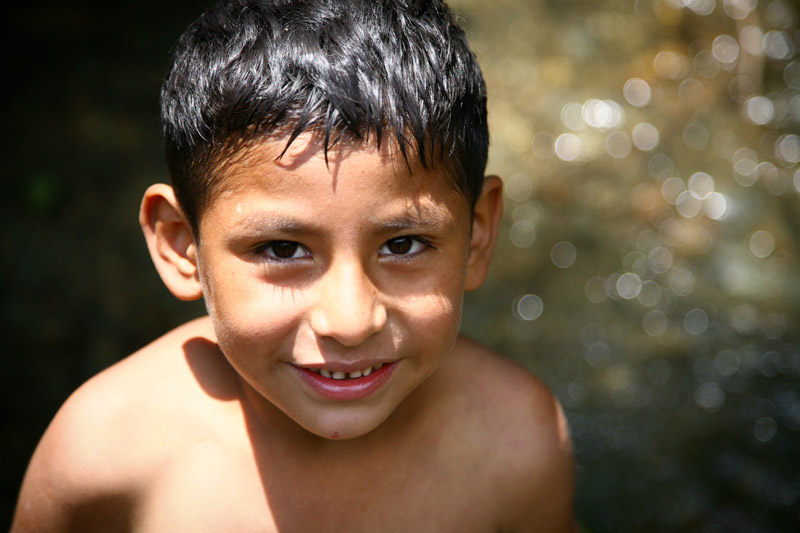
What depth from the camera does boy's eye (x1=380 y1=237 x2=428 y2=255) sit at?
144 centimetres

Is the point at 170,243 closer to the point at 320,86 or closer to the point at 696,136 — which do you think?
the point at 320,86

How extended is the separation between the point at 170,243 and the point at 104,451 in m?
0.45

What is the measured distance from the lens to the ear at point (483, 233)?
1.74 metres

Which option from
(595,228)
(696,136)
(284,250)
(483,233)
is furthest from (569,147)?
(284,250)

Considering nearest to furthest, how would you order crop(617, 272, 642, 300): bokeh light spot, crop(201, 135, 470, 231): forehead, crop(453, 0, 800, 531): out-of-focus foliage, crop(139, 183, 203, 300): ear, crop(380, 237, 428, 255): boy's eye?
crop(201, 135, 470, 231): forehead < crop(380, 237, 428, 255): boy's eye < crop(139, 183, 203, 300): ear < crop(453, 0, 800, 531): out-of-focus foliage < crop(617, 272, 642, 300): bokeh light spot

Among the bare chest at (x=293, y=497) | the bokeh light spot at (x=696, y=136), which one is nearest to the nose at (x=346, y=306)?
the bare chest at (x=293, y=497)

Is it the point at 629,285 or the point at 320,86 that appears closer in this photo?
the point at 320,86

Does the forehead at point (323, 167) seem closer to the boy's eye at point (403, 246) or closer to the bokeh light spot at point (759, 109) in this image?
the boy's eye at point (403, 246)

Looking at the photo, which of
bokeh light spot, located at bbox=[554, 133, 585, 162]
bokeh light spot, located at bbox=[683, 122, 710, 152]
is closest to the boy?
bokeh light spot, located at bbox=[554, 133, 585, 162]

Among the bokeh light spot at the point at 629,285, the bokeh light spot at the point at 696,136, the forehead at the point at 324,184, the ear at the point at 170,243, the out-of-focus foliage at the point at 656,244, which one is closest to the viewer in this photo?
the forehead at the point at 324,184

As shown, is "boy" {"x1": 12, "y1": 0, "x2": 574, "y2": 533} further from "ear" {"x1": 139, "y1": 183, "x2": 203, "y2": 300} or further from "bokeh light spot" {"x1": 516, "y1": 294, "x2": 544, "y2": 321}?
"bokeh light spot" {"x1": 516, "y1": 294, "x2": 544, "y2": 321}

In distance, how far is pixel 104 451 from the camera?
66.6 inches

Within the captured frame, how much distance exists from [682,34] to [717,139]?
19.5 inches

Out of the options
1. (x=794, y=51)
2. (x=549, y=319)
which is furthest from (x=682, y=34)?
(x=549, y=319)
